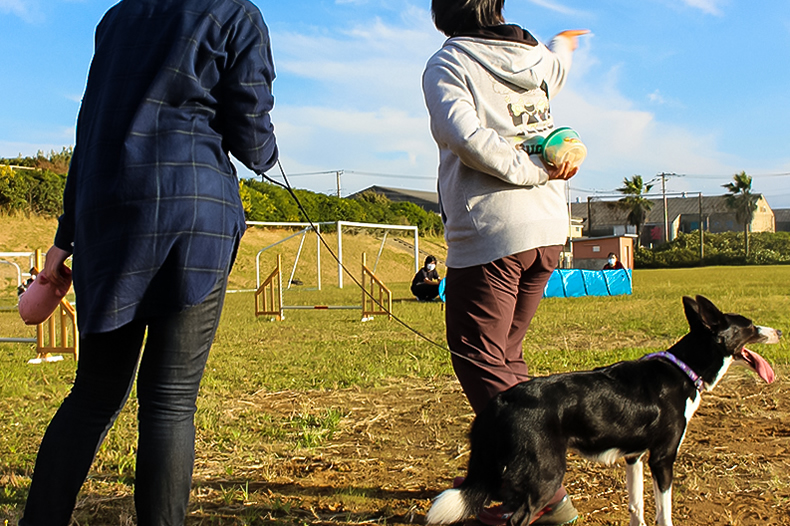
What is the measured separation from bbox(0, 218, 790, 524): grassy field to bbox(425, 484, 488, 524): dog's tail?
2.55 ft

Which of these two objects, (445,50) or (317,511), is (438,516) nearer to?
(317,511)

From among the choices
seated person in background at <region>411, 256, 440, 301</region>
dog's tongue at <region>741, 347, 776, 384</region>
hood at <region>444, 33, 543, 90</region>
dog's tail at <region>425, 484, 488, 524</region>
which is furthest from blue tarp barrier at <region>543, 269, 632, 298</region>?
dog's tail at <region>425, 484, 488, 524</region>

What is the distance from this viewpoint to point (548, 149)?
7.91 ft

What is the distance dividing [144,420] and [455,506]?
1.01 metres

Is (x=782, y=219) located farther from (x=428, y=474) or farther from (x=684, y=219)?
(x=428, y=474)

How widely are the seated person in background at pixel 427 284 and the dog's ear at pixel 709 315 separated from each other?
13.6 meters

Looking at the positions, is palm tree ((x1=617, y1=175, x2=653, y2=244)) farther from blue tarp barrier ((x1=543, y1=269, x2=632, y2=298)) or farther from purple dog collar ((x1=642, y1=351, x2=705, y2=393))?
purple dog collar ((x1=642, y1=351, x2=705, y2=393))

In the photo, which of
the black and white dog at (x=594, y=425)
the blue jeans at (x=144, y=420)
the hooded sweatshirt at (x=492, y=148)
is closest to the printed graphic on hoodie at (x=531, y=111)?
the hooded sweatshirt at (x=492, y=148)

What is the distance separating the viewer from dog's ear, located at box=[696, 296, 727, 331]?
2.86 m

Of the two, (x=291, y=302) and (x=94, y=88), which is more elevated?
(x=94, y=88)

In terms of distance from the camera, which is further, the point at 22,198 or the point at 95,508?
the point at 22,198

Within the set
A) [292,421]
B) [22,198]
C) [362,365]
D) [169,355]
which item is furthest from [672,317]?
[22,198]

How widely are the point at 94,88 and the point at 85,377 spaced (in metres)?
0.82

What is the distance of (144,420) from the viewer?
6.09 ft
